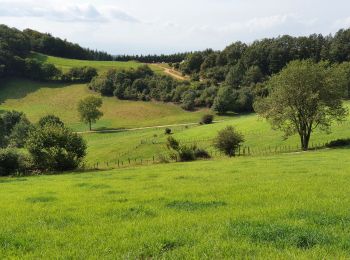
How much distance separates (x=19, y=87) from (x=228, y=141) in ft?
431

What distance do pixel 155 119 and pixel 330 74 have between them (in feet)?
262

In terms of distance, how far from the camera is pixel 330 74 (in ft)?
188

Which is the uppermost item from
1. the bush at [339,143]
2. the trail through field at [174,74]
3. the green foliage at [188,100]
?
the trail through field at [174,74]

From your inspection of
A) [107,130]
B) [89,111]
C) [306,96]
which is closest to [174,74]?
[89,111]

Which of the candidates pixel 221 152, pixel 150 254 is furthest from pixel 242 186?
pixel 221 152

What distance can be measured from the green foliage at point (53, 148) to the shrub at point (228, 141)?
19.9 meters

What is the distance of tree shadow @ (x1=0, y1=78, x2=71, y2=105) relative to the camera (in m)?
158

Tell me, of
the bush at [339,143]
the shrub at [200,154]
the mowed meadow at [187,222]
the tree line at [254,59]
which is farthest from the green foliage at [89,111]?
the mowed meadow at [187,222]

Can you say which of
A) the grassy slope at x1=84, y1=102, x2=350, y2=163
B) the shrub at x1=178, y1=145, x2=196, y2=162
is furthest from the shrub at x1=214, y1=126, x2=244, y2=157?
the grassy slope at x1=84, y1=102, x2=350, y2=163

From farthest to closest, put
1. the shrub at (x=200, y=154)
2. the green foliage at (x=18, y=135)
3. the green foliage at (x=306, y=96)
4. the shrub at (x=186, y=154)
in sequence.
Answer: the green foliage at (x=18, y=135), the green foliage at (x=306, y=96), the shrub at (x=200, y=154), the shrub at (x=186, y=154)

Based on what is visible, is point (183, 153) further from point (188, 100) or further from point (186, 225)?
point (188, 100)

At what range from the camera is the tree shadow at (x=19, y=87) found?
15825 centimetres

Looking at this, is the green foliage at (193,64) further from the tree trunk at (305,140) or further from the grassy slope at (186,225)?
the grassy slope at (186,225)

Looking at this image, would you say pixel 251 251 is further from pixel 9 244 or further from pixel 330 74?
pixel 330 74
